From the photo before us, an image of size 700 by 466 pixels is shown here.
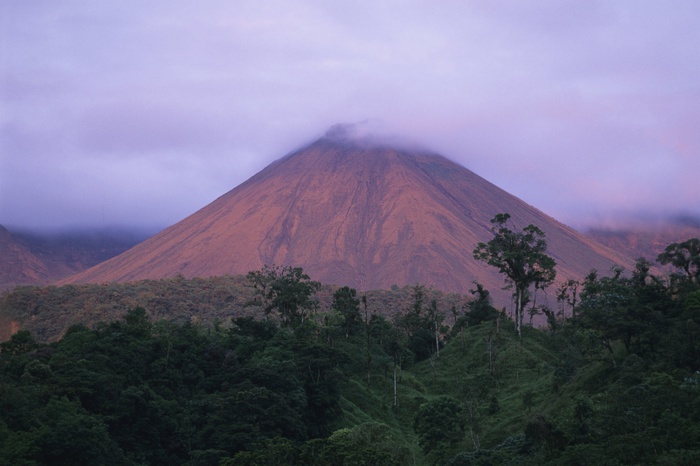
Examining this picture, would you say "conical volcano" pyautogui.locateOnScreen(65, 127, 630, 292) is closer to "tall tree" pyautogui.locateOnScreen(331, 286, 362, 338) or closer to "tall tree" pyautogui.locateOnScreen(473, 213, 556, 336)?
"tall tree" pyautogui.locateOnScreen(331, 286, 362, 338)

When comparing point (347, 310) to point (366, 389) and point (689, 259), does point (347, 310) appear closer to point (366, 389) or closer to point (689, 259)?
point (366, 389)

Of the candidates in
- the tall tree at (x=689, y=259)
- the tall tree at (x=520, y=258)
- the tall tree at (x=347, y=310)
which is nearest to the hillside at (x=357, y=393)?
the tall tree at (x=689, y=259)

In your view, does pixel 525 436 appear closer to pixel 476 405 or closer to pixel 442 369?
pixel 476 405

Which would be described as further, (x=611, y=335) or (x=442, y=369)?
(x=442, y=369)

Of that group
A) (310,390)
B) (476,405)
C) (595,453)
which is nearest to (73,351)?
(310,390)

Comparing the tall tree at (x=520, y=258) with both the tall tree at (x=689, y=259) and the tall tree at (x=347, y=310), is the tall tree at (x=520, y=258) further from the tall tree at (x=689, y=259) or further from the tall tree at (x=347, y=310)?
the tall tree at (x=689, y=259)

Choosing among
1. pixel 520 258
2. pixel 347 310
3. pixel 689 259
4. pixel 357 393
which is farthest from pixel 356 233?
pixel 689 259
